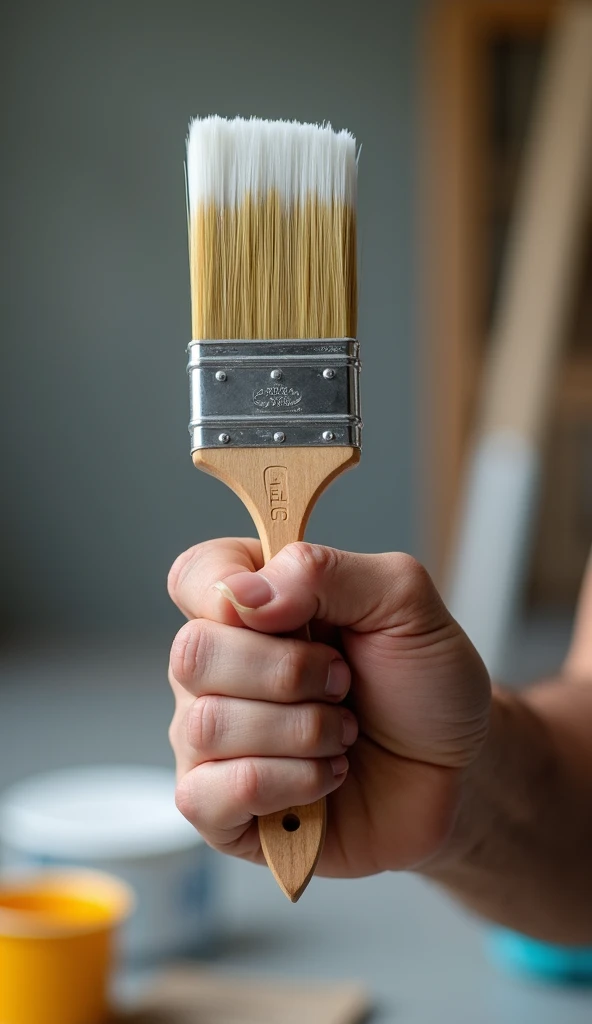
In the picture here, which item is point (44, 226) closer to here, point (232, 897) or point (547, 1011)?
point (232, 897)

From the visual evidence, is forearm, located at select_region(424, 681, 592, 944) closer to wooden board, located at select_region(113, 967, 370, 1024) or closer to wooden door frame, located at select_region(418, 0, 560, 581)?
wooden board, located at select_region(113, 967, 370, 1024)

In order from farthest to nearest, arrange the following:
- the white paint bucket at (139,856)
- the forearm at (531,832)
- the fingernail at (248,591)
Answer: the white paint bucket at (139,856), the forearm at (531,832), the fingernail at (248,591)

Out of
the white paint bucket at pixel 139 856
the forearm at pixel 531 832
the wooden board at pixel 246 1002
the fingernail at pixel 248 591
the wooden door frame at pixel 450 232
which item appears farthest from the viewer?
the wooden door frame at pixel 450 232

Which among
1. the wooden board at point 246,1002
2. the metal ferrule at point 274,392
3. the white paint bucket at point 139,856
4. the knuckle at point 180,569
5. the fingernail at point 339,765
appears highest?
the metal ferrule at point 274,392

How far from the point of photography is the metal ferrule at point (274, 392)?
51 cm

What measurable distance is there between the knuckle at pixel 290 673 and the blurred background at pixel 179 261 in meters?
2.79

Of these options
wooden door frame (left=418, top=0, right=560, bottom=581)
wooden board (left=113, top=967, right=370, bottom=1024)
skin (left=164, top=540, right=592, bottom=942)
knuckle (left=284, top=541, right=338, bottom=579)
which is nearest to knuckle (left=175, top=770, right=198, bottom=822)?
skin (left=164, top=540, right=592, bottom=942)

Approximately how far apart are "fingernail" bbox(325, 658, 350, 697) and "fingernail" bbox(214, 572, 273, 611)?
→ 61 millimetres

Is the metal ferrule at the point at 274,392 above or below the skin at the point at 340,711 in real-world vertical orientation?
above

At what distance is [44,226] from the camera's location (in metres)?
3.39

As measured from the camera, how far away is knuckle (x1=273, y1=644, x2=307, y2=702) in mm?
521

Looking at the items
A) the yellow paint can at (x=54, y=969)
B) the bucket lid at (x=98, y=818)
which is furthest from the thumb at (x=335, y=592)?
the bucket lid at (x=98, y=818)

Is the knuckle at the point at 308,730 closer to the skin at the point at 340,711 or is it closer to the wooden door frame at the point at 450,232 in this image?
the skin at the point at 340,711

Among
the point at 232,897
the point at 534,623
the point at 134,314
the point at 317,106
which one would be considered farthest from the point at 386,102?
the point at 232,897
